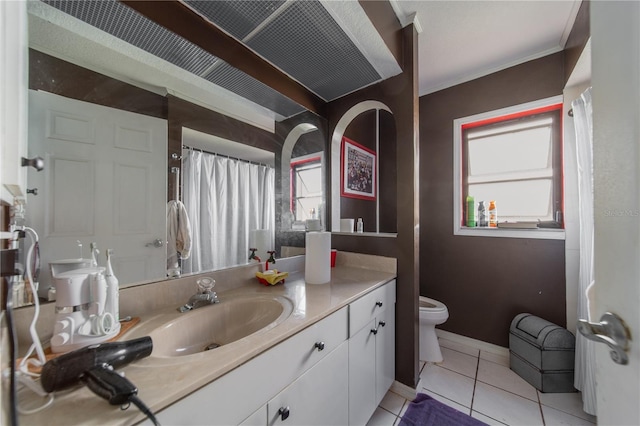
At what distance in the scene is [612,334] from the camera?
0.46 metres

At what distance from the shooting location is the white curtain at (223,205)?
3.67 ft

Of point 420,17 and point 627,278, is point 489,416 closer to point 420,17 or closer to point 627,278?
point 627,278

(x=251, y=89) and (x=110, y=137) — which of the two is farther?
(x=251, y=89)

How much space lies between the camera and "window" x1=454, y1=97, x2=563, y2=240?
182 cm

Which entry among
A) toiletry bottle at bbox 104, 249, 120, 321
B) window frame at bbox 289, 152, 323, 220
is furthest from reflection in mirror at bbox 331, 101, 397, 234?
toiletry bottle at bbox 104, 249, 120, 321

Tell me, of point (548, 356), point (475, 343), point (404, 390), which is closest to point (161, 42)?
point (404, 390)

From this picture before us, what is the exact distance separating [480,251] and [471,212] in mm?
346

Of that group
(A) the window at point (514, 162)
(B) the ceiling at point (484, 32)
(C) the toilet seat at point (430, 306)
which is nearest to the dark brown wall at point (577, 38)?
(B) the ceiling at point (484, 32)

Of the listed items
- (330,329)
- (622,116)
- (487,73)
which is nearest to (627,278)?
(622,116)

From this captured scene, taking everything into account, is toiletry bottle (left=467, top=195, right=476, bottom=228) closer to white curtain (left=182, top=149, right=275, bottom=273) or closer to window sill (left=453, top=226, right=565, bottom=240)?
window sill (left=453, top=226, right=565, bottom=240)

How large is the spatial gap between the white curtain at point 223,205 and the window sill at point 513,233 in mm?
1704

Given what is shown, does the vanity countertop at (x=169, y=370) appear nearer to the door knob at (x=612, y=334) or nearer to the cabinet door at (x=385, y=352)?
the cabinet door at (x=385, y=352)

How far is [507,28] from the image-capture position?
1543 millimetres

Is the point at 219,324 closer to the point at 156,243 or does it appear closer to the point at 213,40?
the point at 156,243
